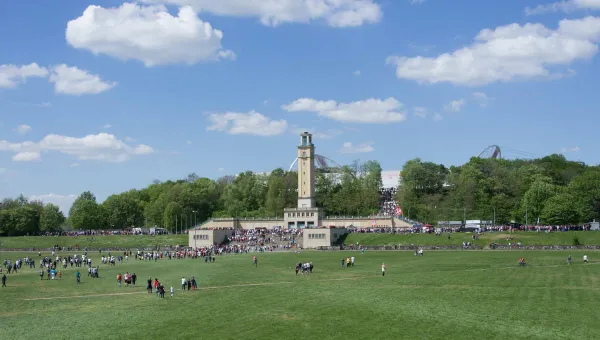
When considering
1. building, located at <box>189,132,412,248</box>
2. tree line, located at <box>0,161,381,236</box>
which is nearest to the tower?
building, located at <box>189,132,412,248</box>

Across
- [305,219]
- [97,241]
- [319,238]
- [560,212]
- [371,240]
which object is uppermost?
[560,212]

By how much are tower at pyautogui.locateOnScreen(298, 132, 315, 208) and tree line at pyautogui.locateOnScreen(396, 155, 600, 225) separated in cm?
1857

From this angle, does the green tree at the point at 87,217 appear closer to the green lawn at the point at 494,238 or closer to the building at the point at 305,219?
the building at the point at 305,219

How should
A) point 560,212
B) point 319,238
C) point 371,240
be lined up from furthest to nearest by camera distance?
point 560,212
point 319,238
point 371,240

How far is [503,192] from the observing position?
114 m

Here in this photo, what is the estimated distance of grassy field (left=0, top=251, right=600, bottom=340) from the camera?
26.8 meters

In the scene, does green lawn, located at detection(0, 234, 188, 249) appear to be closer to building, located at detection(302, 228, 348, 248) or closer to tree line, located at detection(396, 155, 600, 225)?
building, located at detection(302, 228, 348, 248)

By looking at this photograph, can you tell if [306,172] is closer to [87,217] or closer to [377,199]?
[377,199]

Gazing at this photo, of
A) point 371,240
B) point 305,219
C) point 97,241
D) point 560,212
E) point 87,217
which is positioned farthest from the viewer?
point 87,217

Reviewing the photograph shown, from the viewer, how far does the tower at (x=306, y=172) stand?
119 metres

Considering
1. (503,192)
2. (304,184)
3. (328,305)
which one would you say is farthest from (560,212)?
(328,305)

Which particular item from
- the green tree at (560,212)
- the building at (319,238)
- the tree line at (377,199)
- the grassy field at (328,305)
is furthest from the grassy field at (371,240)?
the grassy field at (328,305)

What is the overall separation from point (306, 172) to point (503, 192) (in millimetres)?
37756

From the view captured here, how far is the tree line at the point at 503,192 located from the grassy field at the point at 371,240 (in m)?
15.7
